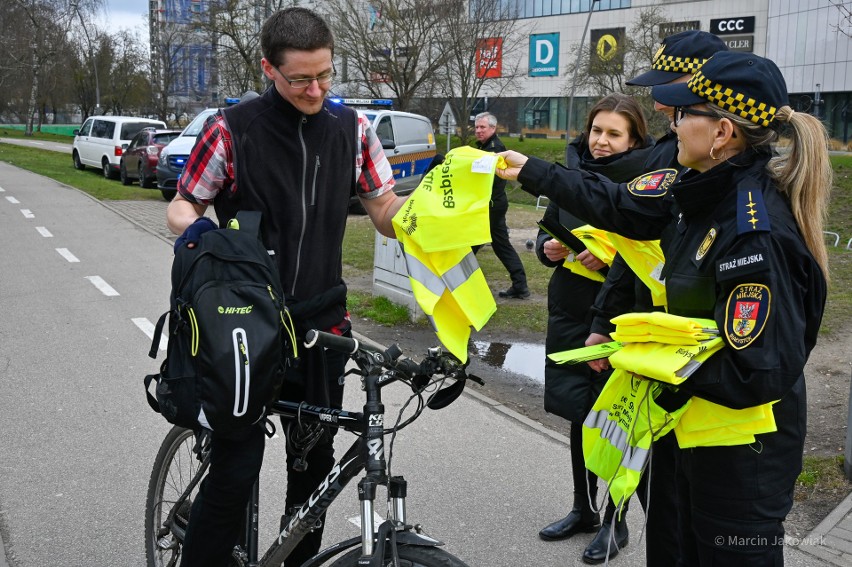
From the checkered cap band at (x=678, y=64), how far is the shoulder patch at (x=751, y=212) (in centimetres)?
107

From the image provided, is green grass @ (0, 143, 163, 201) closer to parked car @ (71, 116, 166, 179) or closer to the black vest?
parked car @ (71, 116, 166, 179)

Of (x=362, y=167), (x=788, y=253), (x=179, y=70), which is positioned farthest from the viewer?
(x=179, y=70)

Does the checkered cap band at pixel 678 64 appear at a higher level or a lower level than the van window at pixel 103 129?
lower

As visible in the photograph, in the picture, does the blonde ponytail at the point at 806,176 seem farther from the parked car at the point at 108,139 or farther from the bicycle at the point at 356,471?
the parked car at the point at 108,139

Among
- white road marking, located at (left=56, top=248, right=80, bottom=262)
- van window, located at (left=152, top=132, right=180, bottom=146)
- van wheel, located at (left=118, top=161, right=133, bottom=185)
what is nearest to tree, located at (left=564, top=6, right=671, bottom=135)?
van window, located at (left=152, top=132, right=180, bottom=146)

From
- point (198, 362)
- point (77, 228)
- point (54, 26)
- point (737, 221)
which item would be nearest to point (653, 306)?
point (737, 221)

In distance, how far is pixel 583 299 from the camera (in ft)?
13.8

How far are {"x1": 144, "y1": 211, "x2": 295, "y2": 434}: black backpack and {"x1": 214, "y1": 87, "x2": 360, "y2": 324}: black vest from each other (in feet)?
1.12

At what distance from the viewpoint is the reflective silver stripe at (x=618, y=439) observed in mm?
2664

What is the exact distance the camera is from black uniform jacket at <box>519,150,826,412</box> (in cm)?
229

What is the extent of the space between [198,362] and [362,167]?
113 cm

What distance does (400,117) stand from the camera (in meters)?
19.2

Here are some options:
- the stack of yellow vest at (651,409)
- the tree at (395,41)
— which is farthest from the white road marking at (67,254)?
the tree at (395,41)

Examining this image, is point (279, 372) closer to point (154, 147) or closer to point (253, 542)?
point (253, 542)
